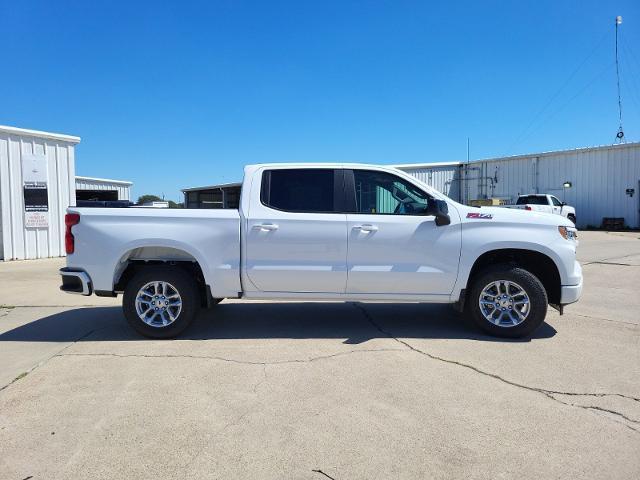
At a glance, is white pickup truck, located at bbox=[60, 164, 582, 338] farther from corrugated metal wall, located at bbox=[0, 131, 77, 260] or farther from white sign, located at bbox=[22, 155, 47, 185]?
white sign, located at bbox=[22, 155, 47, 185]

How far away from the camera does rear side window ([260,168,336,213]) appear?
17.1ft

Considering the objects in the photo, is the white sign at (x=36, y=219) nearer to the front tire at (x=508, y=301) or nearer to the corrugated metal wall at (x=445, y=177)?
the front tire at (x=508, y=301)

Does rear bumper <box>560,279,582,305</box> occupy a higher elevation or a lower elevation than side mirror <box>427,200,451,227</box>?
Answer: lower

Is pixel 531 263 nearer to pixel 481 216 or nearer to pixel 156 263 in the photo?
pixel 481 216

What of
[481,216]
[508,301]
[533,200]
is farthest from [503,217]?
[533,200]

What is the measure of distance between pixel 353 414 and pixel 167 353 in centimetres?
228

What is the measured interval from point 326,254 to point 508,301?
6.88 ft

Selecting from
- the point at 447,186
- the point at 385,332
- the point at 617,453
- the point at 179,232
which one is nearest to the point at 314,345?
the point at 385,332

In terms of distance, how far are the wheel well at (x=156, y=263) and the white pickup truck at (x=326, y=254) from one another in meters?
0.06

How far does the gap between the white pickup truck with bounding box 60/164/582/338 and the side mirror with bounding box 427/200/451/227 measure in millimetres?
12

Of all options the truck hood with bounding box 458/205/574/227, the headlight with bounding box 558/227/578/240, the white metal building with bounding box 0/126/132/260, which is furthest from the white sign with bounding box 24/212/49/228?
the headlight with bounding box 558/227/578/240

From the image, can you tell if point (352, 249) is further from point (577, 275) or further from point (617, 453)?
point (617, 453)

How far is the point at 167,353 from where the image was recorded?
15.5ft

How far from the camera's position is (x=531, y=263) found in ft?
17.9
